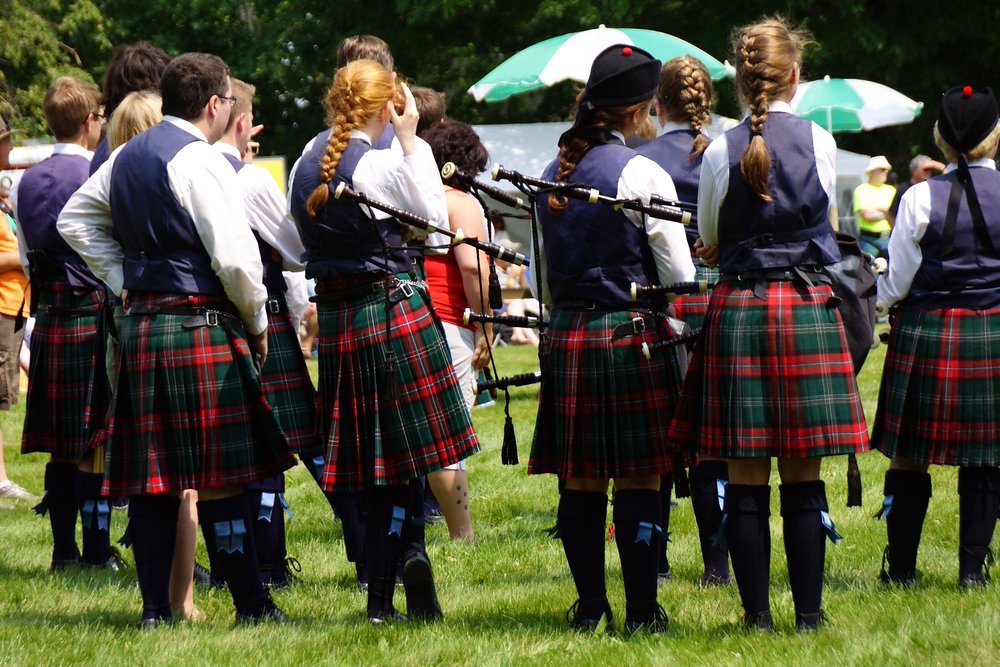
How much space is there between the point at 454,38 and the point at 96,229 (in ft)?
58.8

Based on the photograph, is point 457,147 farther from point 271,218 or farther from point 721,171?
point 721,171

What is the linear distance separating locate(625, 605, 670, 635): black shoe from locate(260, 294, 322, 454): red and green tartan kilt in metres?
1.43

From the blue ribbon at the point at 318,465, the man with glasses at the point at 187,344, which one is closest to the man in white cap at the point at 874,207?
the blue ribbon at the point at 318,465

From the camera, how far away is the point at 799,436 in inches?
155

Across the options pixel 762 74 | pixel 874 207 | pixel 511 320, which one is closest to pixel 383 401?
pixel 511 320

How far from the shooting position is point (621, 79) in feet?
13.5

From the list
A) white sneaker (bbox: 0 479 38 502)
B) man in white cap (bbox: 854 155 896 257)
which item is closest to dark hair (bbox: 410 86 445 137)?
white sneaker (bbox: 0 479 38 502)

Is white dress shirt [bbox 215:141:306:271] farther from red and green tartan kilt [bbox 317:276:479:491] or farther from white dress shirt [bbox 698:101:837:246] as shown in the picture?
white dress shirt [bbox 698:101:837:246]

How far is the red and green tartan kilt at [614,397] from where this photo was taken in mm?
4129

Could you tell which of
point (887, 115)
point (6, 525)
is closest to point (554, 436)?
point (6, 525)

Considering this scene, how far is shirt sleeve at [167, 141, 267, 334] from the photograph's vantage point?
13.6 feet

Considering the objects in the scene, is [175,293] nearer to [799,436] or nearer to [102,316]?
[102,316]

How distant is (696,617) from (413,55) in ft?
59.5

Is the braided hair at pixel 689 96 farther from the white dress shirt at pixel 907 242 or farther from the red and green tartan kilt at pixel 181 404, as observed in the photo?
the red and green tartan kilt at pixel 181 404
